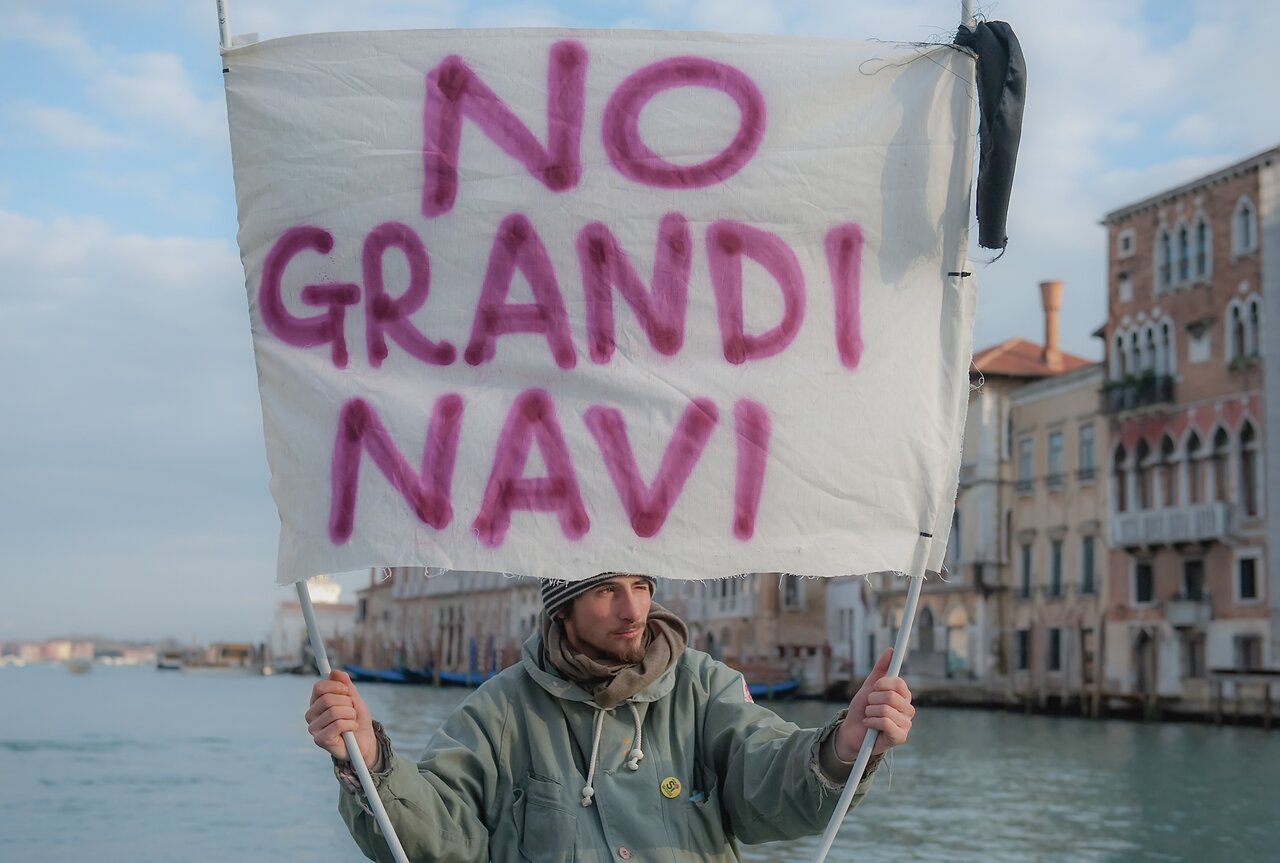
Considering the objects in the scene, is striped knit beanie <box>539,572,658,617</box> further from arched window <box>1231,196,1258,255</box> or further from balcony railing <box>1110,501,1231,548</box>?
arched window <box>1231,196,1258,255</box>

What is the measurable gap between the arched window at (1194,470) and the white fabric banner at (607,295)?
31.6 metres

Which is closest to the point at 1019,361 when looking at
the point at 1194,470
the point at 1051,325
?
the point at 1051,325

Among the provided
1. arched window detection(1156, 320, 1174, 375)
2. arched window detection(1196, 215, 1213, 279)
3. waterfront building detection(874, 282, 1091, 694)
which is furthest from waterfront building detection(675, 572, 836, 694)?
arched window detection(1196, 215, 1213, 279)

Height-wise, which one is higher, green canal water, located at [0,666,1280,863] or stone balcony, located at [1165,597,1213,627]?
stone balcony, located at [1165,597,1213,627]

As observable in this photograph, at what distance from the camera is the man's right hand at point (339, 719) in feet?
8.25

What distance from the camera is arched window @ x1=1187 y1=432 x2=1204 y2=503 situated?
32938mm

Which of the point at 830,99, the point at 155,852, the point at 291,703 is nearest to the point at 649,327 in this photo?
the point at 830,99

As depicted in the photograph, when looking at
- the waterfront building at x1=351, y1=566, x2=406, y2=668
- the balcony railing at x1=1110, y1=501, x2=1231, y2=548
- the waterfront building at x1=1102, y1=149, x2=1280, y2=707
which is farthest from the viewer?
the waterfront building at x1=351, y1=566, x2=406, y2=668

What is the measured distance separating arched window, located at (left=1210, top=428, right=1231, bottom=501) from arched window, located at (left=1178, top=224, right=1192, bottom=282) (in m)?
3.27

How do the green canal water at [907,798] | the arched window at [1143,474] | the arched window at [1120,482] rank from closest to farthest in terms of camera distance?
1. the green canal water at [907,798]
2. the arched window at [1143,474]
3. the arched window at [1120,482]

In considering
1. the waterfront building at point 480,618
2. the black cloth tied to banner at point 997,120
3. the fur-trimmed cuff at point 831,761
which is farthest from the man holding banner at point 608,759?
the waterfront building at point 480,618

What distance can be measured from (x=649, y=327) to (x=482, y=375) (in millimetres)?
294

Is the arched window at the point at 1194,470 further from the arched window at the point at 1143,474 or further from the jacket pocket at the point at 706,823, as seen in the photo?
the jacket pocket at the point at 706,823

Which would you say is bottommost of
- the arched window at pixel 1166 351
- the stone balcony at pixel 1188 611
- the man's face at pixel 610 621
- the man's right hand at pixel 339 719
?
the man's right hand at pixel 339 719
